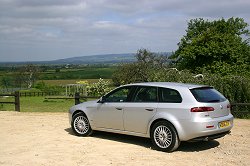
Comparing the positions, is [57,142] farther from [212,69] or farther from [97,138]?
[212,69]

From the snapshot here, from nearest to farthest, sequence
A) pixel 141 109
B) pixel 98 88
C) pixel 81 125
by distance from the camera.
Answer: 1. pixel 141 109
2. pixel 81 125
3. pixel 98 88

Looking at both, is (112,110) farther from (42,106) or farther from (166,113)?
(42,106)

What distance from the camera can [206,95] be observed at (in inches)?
302

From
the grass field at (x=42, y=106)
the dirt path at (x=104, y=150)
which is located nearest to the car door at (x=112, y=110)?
the dirt path at (x=104, y=150)

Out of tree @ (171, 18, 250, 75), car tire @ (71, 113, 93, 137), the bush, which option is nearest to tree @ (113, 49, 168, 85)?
the bush

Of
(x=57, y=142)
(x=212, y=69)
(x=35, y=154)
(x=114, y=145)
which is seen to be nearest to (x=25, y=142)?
(x=57, y=142)

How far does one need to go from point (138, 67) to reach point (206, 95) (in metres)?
Answer: 40.2

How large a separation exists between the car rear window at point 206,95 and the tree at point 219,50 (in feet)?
65.9

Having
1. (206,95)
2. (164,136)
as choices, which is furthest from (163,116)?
(206,95)

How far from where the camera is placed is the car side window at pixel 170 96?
7633mm

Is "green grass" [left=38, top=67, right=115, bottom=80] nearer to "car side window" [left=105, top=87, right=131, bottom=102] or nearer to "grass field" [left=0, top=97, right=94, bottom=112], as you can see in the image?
"grass field" [left=0, top=97, right=94, bottom=112]

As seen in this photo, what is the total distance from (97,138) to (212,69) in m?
21.6

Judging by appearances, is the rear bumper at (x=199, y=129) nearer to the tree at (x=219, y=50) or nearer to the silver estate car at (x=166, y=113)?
the silver estate car at (x=166, y=113)

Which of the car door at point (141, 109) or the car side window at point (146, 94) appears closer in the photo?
the car door at point (141, 109)
